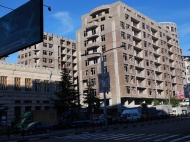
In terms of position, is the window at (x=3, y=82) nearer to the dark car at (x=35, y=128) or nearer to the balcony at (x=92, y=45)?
the dark car at (x=35, y=128)

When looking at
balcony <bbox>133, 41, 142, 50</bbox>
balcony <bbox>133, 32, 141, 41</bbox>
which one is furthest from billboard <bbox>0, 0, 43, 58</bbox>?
balcony <bbox>133, 32, 141, 41</bbox>

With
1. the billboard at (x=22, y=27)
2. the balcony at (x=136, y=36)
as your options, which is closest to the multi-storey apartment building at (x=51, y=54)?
the balcony at (x=136, y=36)

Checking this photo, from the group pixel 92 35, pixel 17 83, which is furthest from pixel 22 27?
pixel 92 35

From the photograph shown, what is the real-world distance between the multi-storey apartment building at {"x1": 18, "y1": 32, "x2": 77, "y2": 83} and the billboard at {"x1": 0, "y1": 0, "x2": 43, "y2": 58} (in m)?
70.9

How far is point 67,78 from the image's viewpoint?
157ft

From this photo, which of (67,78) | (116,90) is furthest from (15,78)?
(116,90)

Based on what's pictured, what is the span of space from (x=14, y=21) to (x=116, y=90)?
51295 millimetres

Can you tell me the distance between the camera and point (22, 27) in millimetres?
18297

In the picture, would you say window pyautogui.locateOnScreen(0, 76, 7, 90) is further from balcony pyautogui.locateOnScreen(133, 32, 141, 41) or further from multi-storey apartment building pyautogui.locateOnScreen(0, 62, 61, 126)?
balcony pyautogui.locateOnScreen(133, 32, 141, 41)

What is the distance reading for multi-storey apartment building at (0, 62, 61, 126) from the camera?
4559 centimetres

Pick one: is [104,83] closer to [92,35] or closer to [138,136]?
[138,136]

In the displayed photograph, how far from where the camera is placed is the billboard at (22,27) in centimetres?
1733

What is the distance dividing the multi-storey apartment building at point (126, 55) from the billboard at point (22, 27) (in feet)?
148

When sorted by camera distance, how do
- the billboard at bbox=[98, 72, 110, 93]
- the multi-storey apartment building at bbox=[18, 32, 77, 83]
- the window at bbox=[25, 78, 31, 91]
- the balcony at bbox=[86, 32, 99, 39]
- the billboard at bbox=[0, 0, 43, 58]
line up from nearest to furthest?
the billboard at bbox=[0, 0, 43, 58], the billboard at bbox=[98, 72, 110, 93], the window at bbox=[25, 78, 31, 91], the balcony at bbox=[86, 32, 99, 39], the multi-storey apartment building at bbox=[18, 32, 77, 83]
